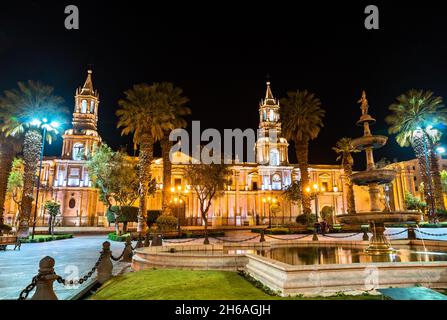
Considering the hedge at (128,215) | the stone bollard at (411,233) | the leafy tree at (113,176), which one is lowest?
the stone bollard at (411,233)

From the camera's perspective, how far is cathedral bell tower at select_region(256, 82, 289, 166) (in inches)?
2301

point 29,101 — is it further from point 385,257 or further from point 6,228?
point 385,257

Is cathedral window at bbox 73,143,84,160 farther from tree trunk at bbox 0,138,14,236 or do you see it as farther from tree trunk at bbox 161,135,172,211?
tree trunk at bbox 161,135,172,211

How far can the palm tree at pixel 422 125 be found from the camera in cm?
2895

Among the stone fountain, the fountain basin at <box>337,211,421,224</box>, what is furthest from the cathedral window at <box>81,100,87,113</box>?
the fountain basin at <box>337,211,421,224</box>

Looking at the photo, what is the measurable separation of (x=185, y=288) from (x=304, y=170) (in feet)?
86.2

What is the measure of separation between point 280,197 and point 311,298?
4954cm

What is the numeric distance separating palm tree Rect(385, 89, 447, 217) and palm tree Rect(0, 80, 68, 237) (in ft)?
119

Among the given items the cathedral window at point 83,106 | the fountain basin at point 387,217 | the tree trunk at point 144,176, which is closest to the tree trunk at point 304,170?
the tree trunk at point 144,176

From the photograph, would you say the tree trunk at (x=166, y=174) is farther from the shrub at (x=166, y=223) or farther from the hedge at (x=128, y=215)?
the hedge at (x=128, y=215)

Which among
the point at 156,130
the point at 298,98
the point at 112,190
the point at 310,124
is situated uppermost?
the point at 298,98

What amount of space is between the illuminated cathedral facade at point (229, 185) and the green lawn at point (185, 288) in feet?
139

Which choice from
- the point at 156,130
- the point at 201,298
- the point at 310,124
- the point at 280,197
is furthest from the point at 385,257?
the point at 280,197
